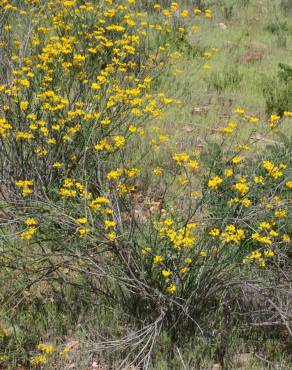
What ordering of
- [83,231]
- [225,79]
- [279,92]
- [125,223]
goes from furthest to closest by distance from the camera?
[225,79] → [279,92] → [125,223] → [83,231]

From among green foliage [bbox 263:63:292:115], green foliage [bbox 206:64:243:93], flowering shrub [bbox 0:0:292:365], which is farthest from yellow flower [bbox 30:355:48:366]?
green foliage [bbox 206:64:243:93]

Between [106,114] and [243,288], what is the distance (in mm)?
1766

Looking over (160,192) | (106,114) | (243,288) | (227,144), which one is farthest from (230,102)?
(243,288)

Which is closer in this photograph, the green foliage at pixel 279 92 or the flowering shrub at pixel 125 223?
the flowering shrub at pixel 125 223

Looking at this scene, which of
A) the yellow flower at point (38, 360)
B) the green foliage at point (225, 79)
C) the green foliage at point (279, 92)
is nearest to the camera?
the yellow flower at point (38, 360)

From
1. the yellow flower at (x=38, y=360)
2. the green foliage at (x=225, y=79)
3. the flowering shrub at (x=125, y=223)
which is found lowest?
the green foliage at (x=225, y=79)

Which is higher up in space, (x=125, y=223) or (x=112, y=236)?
(x=112, y=236)

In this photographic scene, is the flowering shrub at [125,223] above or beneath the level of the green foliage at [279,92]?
above

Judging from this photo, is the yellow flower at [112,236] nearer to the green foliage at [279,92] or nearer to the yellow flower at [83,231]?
the yellow flower at [83,231]

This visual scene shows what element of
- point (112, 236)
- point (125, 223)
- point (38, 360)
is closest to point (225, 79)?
point (125, 223)

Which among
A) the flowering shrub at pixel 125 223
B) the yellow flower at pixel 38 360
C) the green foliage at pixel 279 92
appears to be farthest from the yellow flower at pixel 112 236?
the green foliage at pixel 279 92

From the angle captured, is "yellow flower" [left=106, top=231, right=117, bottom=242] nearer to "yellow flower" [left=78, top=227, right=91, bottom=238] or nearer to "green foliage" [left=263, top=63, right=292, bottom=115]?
"yellow flower" [left=78, top=227, right=91, bottom=238]

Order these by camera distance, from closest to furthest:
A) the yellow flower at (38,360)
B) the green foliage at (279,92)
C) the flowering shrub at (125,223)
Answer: the yellow flower at (38,360)
the flowering shrub at (125,223)
the green foliage at (279,92)

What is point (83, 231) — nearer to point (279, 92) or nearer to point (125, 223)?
point (125, 223)
